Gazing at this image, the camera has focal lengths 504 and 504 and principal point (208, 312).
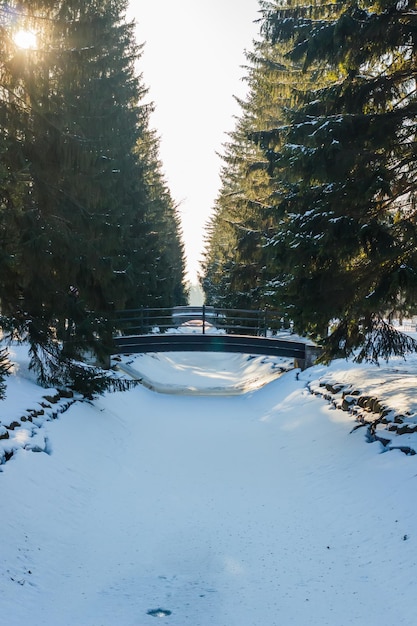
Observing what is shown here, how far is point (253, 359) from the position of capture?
26172mm

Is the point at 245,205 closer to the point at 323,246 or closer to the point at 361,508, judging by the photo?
the point at 323,246

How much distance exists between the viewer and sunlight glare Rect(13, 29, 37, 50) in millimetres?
6871

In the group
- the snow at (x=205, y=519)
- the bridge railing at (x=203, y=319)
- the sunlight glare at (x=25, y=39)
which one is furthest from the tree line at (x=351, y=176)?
the bridge railing at (x=203, y=319)

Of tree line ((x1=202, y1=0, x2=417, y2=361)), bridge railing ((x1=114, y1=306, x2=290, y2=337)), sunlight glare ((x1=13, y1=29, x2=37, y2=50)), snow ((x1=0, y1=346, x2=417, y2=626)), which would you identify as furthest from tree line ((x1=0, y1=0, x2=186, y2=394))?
bridge railing ((x1=114, y1=306, x2=290, y2=337))

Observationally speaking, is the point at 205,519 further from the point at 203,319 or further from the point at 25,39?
the point at 203,319

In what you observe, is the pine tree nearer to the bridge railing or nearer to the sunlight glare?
the sunlight glare

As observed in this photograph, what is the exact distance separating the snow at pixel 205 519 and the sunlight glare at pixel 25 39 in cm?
536

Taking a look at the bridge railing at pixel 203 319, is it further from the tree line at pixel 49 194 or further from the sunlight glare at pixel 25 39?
the sunlight glare at pixel 25 39

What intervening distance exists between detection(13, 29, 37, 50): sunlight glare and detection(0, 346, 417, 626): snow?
536cm

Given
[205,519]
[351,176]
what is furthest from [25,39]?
[205,519]

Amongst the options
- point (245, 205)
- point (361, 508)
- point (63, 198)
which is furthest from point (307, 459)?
point (245, 205)

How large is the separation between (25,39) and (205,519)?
22.6ft

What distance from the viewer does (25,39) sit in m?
6.99

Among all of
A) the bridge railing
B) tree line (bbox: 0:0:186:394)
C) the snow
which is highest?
tree line (bbox: 0:0:186:394)
